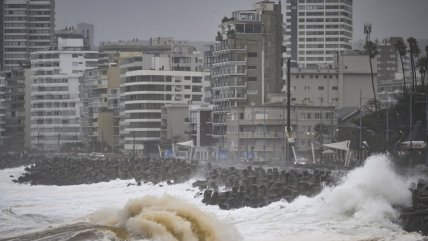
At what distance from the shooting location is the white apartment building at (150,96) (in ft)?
474

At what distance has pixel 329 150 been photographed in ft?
328

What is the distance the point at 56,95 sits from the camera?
18450 cm

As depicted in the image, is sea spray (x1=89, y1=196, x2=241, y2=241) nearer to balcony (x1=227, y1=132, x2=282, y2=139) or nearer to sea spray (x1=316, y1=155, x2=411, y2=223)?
sea spray (x1=316, y1=155, x2=411, y2=223)

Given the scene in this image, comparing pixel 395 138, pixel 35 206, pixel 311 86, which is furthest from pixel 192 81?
pixel 35 206

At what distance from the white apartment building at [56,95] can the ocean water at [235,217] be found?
110757mm

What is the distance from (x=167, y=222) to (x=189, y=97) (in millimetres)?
116887

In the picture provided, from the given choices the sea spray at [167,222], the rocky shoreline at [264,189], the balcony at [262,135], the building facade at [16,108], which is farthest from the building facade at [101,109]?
the sea spray at [167,222]

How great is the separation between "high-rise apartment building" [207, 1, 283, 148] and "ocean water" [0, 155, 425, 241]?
2016 inches

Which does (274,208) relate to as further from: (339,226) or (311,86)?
(311,86)

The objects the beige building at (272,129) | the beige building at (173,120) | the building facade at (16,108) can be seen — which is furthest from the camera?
the building facade at (16,108)

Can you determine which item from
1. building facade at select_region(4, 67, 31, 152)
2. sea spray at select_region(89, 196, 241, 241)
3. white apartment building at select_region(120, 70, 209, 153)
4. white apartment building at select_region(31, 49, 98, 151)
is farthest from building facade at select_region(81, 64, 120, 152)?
sea spray at select_region(89, 196, 241, 241)

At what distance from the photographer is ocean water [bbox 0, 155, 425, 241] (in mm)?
32250

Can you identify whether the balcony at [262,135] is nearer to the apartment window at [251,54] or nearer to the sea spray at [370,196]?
the apartment window at [251,54]

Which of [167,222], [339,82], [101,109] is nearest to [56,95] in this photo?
[101,109]
